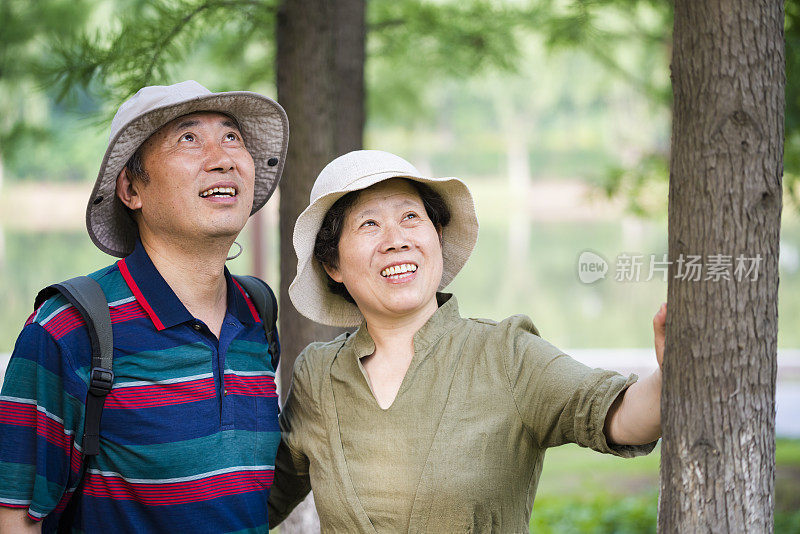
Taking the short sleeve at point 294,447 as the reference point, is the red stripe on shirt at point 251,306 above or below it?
above

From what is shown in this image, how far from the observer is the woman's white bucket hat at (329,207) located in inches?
86.2

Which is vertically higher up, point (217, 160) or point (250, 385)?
point (217, 160)

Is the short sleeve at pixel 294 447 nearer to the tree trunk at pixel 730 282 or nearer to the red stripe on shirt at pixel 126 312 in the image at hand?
the red stripe on shirt at pixel 126 312

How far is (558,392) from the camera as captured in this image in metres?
1.95

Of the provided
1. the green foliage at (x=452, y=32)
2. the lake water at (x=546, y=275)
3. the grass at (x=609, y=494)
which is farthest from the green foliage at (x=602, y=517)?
the green foliage at (x=452, y=32)

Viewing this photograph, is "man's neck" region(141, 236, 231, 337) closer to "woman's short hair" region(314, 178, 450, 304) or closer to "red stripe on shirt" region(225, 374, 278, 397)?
"red stripe on shirt" region(225, 374, 278, 397)

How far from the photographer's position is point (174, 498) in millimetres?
2111

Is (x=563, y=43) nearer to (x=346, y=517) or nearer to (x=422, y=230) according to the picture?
(x=422, y=230)

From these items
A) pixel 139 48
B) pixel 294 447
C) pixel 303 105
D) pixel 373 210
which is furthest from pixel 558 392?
pixel 139 48

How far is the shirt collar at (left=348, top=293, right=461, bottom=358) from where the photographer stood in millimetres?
2186

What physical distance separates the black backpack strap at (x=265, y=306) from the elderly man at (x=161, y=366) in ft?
0.10

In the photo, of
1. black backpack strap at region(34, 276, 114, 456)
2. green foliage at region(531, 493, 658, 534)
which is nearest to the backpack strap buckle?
black backpack strap at region(34, 276, 114, 456)

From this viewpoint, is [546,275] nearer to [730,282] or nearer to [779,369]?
[779,369]

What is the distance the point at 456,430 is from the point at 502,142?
31255 mm
